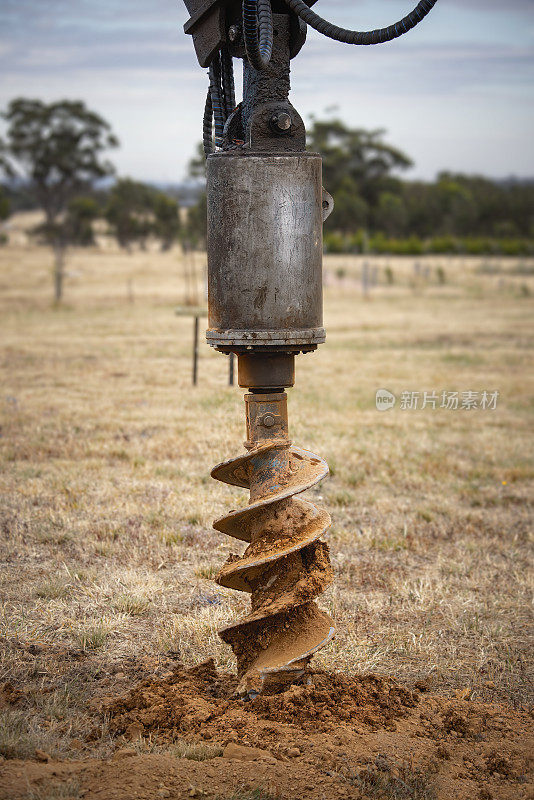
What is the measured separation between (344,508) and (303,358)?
24.8 feet

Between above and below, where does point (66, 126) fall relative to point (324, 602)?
above

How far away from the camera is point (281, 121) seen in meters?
3.02

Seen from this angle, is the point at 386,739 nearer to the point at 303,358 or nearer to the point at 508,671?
the point at 508,671

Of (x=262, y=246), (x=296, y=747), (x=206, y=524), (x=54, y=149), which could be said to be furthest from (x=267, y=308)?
(x=54, y=149)

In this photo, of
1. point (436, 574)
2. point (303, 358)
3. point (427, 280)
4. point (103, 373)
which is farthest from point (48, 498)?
point (427, 280)

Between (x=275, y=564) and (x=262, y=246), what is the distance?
4.09ft

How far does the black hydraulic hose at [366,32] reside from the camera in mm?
2750

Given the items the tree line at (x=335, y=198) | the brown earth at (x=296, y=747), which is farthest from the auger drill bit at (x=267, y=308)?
the tree line at (x=335, y=198)

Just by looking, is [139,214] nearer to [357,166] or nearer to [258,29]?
[357,166]

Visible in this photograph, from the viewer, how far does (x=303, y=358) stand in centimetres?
1369

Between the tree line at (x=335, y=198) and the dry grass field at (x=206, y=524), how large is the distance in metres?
14.6

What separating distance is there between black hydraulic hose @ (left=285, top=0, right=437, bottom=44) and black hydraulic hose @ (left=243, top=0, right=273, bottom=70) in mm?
106

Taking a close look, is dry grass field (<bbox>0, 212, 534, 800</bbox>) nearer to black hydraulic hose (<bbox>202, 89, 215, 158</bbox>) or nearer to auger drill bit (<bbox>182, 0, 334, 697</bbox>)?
auger drill bit (<bbox>182, 0, 334, 697</bbox>)

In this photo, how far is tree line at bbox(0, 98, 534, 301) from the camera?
44.2 m
